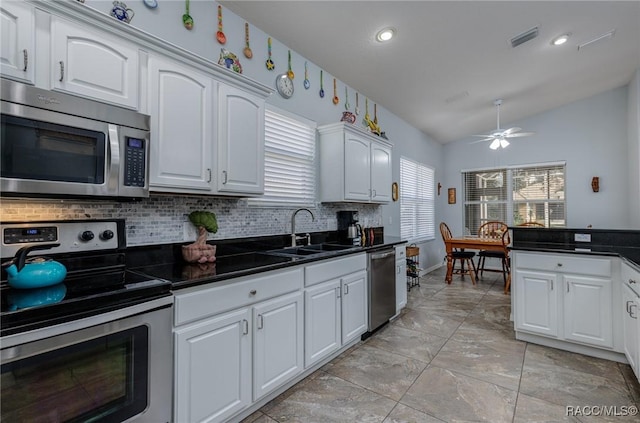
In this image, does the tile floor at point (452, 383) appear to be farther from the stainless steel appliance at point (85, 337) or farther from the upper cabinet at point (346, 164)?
the upper cabinet at point (346, 164)

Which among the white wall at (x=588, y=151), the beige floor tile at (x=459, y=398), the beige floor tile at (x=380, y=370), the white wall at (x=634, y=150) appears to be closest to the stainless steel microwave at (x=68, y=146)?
the beige floor tile at (x=380, y=370)

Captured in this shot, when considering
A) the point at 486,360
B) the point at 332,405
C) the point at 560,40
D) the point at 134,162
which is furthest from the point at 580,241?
the point at 134,162

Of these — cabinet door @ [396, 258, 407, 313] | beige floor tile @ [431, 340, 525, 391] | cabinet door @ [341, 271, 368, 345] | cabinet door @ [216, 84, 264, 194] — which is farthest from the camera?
cabinet door @ [396, 258, 407, 313]

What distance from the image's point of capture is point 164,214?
6.64 feet

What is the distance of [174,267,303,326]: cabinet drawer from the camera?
1.48 meters

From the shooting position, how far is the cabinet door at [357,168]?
10.7ft

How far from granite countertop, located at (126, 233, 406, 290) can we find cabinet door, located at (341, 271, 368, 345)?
0.29 metres

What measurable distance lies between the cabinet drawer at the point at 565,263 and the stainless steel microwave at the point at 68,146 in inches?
126

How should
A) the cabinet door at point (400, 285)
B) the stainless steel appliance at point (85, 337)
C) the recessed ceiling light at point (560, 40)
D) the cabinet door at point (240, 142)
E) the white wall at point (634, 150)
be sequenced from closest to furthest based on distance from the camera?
1. the stainless steel appliance at point (85, 337)
2. the cabinet door at point (240, 142)
3. the recessed ceiling light at point (560, 40)
4. the cabinet door at point (400, 285)
5. the white wall at point (634, 150)

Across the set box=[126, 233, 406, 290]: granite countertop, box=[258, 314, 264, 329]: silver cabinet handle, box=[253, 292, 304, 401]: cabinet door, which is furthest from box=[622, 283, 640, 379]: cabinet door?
box=[258, 314, 264, 329]: silver cabinet handle

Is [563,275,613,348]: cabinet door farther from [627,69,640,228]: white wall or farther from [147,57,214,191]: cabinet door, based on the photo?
[627,69,640,228]: white wall

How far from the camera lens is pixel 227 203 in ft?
7.97

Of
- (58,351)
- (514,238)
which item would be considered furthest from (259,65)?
(514,238)

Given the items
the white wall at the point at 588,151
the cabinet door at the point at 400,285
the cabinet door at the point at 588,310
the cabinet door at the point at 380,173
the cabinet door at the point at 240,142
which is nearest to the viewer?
the cabinet door at the point at 240,142
